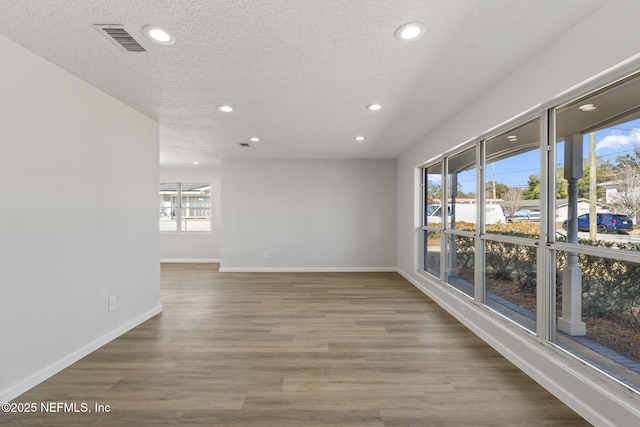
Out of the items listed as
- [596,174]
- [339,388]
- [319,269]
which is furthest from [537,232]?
[319,269]

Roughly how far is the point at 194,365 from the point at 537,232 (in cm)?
304

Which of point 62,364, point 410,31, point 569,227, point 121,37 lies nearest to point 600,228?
point 569,227

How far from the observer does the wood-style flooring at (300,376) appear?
184 centimetres

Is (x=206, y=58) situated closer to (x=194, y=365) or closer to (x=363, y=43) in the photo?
(x=363, y=43)

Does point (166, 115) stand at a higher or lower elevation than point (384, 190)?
higher

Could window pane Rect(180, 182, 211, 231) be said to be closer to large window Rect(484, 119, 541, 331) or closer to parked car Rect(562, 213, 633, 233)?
large window Rect(484, 119, 541, 331)

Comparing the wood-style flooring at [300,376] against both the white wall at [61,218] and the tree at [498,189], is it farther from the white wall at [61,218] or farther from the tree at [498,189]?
→ the tree at [498,189]

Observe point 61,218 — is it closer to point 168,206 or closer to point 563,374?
point 563,374

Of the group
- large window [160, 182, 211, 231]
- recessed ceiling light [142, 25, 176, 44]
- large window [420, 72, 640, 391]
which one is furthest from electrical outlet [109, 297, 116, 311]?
large window [160, 182, 211, 231]

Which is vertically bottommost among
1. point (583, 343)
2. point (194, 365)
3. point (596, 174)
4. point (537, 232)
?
point (194, 365)

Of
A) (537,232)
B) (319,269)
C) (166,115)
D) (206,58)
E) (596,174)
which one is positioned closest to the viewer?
(596,174)

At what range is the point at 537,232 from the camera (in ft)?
7.84

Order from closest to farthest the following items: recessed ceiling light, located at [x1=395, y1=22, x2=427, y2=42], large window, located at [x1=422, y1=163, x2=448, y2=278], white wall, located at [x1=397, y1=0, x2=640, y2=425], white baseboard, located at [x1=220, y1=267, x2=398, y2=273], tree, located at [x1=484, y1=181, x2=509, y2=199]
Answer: white wall, located at [x1=397, y1=0, x2=640, y2=425] → recessed ceiling light, located at [x1=395, y1=22, x2=427, y2=42] → tree, located at [x1=484, y1=181, x2=509, y2=199] → large window, located at [x1=422, y1=163, x2=448, y2=278] → white baseboard, located at [x1=220, y1=267, x2=398, y2=273]

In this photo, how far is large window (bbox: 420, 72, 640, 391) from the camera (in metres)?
1.73
